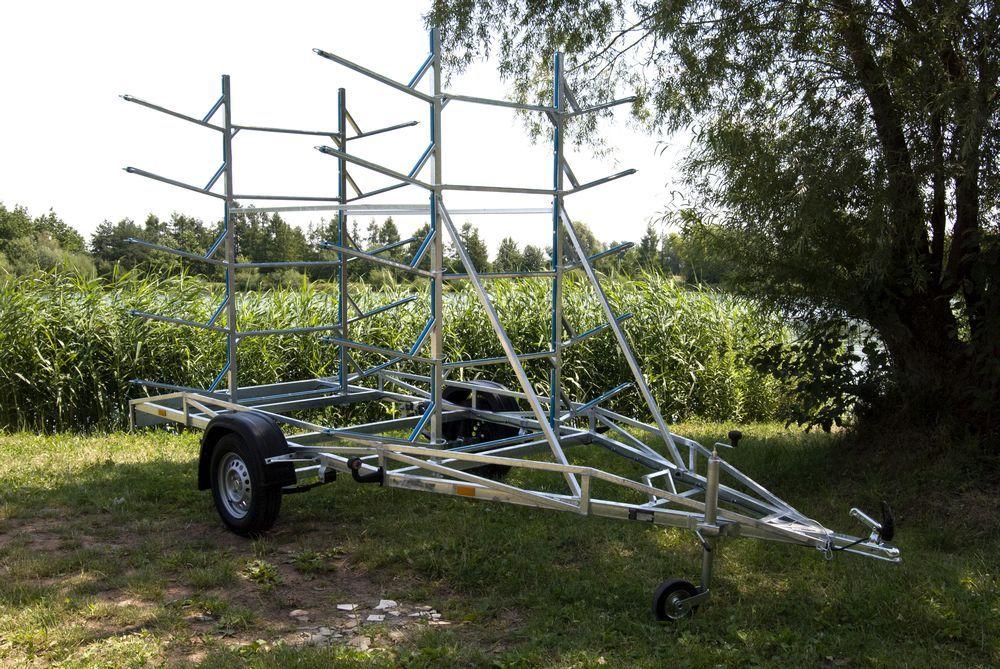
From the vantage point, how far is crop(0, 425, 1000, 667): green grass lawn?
13.2ft

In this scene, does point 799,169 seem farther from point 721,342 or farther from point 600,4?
point 721,342

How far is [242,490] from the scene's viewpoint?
18.4 ft

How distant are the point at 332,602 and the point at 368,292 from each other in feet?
20.8

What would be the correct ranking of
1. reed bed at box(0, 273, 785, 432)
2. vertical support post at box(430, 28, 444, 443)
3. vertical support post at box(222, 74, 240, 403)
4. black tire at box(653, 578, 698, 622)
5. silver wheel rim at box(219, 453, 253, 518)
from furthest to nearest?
reed bed at box(0, 273, 785, 432) → vertical support post at box(222, 74, 240, 403) → silver wheel rim at box(219, 453, 253, 518) → vertical support post at box(430, 28, 444, 443) → black tire at box(653, 578, 698, 622)

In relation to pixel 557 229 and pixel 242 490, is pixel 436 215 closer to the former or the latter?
pixel 557 229

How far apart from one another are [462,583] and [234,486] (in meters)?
1.74

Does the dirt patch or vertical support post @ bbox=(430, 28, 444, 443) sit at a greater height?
vertical support post @ bbox=(430, 28, 444, 443)

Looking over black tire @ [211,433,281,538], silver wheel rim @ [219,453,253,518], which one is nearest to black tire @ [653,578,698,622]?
black tire @ [211,433,281,538]

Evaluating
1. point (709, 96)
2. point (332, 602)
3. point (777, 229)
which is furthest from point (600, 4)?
point (332, 602)

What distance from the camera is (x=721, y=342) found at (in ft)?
34.6

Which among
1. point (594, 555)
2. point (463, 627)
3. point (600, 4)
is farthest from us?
point (600, 4)

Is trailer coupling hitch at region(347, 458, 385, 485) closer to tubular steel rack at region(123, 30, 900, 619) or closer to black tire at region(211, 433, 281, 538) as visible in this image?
tubular steel rack at region(123, 30, 900, 619)

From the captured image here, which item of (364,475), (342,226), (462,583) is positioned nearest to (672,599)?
(462,583)

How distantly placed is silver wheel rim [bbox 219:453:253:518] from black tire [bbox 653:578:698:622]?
2.62 m
